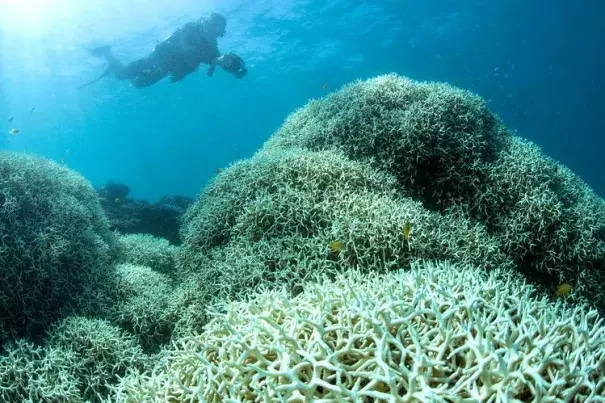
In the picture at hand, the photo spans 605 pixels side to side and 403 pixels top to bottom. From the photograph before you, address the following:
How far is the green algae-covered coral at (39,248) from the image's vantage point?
170 inches

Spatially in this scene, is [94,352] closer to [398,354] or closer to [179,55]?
[398,354]

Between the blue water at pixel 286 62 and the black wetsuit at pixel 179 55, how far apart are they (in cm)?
637

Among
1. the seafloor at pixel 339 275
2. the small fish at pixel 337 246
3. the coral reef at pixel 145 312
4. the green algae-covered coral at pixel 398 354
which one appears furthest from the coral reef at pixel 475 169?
the coral reef at pixel 145 312

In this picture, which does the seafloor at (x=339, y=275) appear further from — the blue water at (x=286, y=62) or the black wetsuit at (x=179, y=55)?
the black wetsuit at (x=179, y=55)

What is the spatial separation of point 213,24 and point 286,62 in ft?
115

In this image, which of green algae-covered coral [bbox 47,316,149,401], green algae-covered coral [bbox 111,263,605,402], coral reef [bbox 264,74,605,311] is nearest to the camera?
green algae-covered coral [bbox 111,263,605,402]

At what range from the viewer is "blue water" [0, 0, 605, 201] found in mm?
30281

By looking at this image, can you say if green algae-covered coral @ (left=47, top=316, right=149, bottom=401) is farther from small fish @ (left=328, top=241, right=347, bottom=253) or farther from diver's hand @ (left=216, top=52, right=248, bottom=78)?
diver's hand @ (left=216, top=52, right=248, bottom=78)

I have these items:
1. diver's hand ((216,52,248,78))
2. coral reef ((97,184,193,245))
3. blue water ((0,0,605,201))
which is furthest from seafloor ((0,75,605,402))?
diver's hand ((216,52,248,78))

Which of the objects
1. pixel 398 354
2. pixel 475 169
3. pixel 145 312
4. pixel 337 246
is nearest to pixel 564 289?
pixel 475 169

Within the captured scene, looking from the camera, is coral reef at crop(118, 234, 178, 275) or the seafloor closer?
the seafloor

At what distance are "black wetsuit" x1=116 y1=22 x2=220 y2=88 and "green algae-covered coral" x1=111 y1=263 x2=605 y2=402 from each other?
17.9 meters

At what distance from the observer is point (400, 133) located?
589cm

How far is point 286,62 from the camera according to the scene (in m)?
51.0
